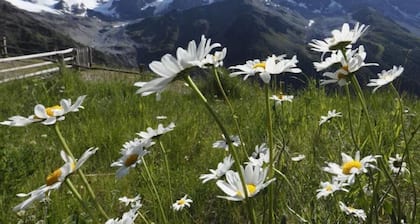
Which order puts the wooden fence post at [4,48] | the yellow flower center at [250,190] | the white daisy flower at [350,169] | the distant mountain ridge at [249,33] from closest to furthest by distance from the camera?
the yellow flower center at [250,190]
the white daisy flower at [350,169]
the wooden fence post at [4,48]
the distant mountain ridge at [249,33]

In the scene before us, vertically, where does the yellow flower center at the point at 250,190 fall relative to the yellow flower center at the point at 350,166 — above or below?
above

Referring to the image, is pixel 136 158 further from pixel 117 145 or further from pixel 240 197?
pixel 117 145

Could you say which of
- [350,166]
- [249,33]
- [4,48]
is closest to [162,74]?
[350,166]

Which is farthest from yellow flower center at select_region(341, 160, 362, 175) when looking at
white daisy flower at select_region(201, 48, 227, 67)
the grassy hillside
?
white daisy flower at select_region(201, 48, 227, 67)

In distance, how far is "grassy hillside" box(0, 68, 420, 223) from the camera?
1533mm

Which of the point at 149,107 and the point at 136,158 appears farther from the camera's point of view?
the point at 149,107

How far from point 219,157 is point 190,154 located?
1.43ft

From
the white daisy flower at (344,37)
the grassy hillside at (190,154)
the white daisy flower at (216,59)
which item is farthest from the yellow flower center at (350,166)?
the white daisy flower at (216,59)

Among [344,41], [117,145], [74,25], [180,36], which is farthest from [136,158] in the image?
[74,25]

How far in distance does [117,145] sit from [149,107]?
138 cm

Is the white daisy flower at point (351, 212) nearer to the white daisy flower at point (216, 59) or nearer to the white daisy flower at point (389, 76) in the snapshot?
the white daisy flower at point (389, 76)

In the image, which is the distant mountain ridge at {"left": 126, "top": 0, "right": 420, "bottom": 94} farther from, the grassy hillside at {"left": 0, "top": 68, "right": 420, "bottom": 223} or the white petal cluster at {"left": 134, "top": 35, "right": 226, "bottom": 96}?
the white petal cluster at {"left": 134, "top": 35, "right": 226, "bottom": 96}

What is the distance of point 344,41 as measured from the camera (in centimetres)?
103

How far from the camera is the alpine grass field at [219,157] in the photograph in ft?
2.66
